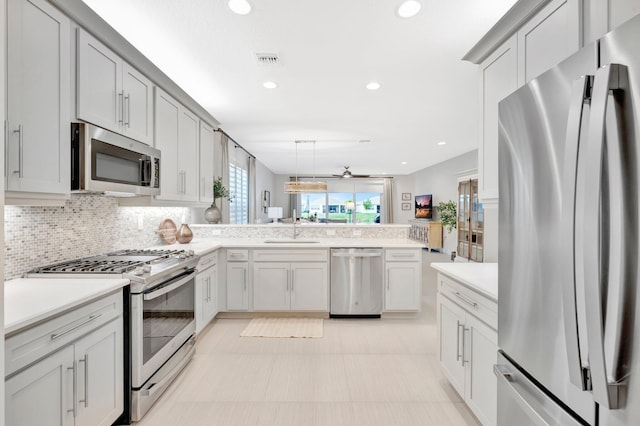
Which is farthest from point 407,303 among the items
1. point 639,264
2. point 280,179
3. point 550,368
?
point 280,179

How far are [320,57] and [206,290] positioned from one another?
8.28 ft

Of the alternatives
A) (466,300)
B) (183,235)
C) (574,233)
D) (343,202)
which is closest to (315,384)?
(466,300)

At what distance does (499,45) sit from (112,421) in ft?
10.5

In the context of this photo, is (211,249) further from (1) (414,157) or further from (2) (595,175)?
(1) (414,157)

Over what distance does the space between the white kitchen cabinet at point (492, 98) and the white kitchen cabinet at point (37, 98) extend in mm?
2506

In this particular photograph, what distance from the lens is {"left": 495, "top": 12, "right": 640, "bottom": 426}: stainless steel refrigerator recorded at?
72 cm

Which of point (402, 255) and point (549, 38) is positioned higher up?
point (549, 38)

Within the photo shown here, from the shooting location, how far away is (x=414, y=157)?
24.8 ft

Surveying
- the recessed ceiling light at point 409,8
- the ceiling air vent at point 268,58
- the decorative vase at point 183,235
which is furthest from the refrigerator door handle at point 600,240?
the decorative vase at point 183,235

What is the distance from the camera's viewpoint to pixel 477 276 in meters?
1.90

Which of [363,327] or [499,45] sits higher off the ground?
[499,45]

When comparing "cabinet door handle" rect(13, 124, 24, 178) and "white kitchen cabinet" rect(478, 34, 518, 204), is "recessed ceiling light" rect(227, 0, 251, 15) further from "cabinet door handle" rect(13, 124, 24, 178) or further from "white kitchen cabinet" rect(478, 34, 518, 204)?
"white kitchen cabinet" rect(478, 34, 518, 204)

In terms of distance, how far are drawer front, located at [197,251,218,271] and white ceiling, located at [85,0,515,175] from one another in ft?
5.78

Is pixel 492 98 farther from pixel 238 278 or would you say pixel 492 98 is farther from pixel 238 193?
pixel 238 193
